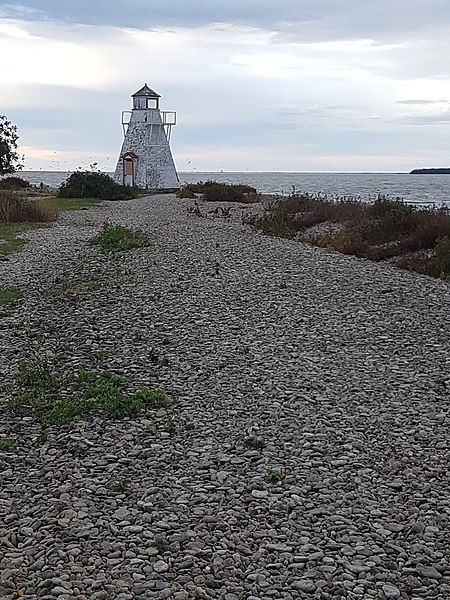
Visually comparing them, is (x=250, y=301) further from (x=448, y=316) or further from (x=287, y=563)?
(x=287, y=563)

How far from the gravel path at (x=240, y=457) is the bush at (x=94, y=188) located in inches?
1433

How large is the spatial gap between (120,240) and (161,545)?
62.2 feet

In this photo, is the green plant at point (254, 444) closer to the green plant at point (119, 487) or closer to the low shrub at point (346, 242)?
the green plant at point (119, 487)

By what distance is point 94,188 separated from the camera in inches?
2019

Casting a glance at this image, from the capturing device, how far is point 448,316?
42.9 ft

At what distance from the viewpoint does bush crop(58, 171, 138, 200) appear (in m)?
50.1

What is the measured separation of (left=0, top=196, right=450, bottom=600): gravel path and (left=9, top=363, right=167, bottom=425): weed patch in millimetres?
182

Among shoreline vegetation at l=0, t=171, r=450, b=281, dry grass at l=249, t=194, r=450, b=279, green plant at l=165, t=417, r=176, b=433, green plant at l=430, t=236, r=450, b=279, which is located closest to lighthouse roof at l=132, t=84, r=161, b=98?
shoreline vegetation at l=0, t=171, r=450, b=281

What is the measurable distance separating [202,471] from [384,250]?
16.0 meters

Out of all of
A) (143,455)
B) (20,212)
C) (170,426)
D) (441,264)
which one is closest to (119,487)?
(143,455)

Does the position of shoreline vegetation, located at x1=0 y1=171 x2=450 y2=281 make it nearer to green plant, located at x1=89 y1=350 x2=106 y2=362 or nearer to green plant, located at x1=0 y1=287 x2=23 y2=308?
green plant, located at x1=0 y1=287 x2=23 y2=308

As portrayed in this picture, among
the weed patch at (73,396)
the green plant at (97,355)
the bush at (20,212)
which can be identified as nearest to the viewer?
the weed patch at (73,396)

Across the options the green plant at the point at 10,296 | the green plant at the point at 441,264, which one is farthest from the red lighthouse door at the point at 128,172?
the green plant at the point at 10,296

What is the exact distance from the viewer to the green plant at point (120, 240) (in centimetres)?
2251
